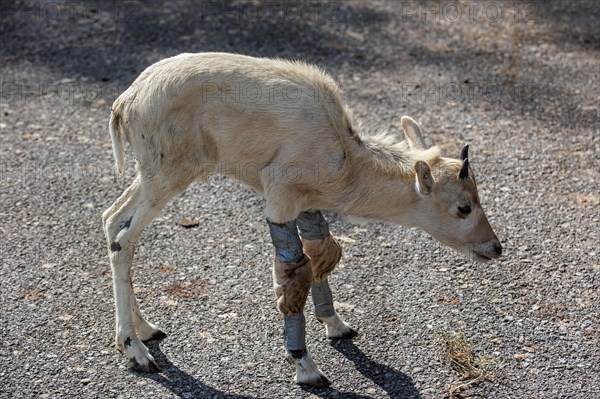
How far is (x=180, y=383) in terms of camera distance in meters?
6.32

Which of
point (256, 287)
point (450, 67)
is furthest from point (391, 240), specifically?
point (450, 67)

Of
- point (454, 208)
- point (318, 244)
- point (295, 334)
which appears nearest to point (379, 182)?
point (454, 208)

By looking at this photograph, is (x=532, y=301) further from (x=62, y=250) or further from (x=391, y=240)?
(x=62, y=250)

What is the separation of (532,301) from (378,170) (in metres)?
1.89

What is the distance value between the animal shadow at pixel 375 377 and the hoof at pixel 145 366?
1.11 metres

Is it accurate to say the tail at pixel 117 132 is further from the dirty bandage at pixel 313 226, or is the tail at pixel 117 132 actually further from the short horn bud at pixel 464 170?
the short horn bud at pixel 464 170

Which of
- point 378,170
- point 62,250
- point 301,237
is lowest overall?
point 62,250

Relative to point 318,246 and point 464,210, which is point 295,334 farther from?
point 464,210

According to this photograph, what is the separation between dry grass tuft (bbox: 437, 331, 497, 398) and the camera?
20.6ft

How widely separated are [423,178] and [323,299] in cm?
131

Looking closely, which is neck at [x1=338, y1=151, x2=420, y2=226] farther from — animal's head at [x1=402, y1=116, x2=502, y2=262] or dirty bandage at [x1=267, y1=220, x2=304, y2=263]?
dirty bandage at [x1=267, y1=220, x2=304, y2=263]

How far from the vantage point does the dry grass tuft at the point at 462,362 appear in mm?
6270

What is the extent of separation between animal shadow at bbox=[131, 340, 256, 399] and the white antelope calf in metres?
0.12

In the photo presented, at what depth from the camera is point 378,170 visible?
629 centimetres
